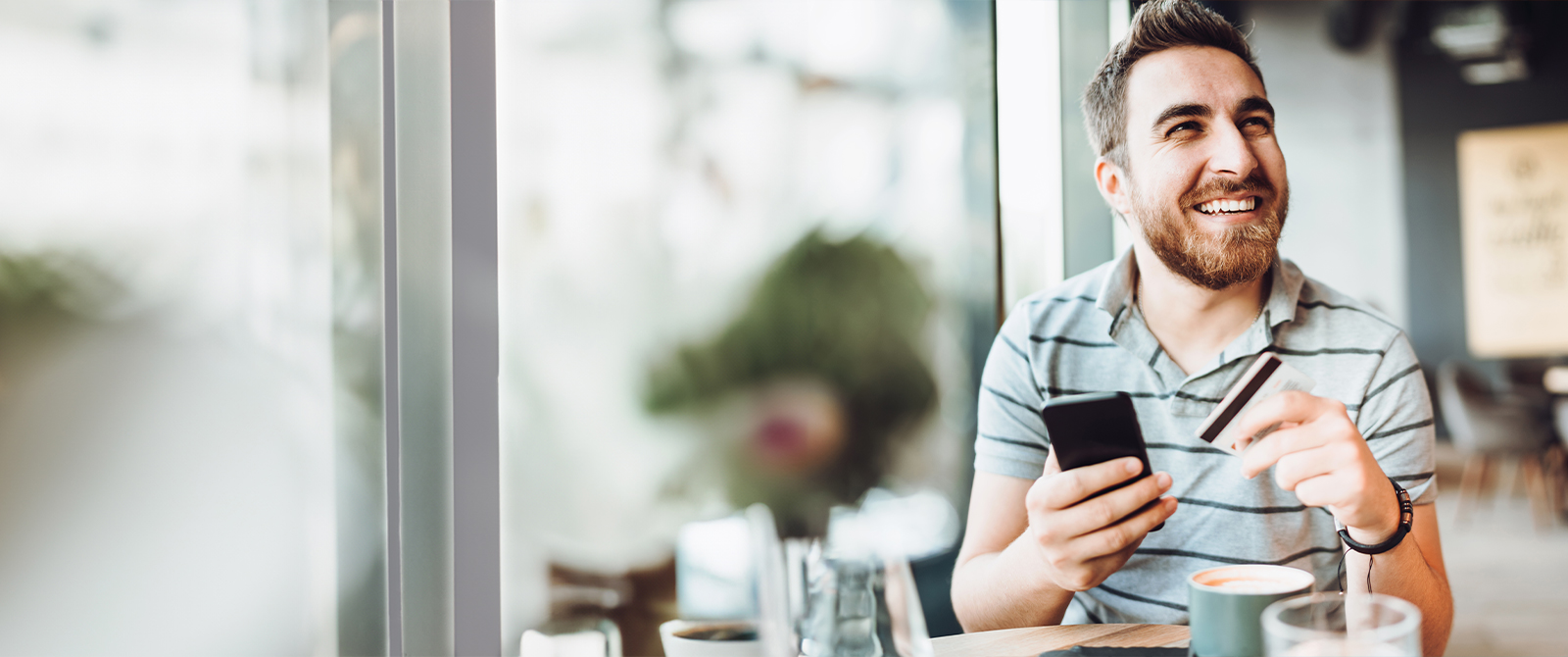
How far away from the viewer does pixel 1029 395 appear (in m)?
1.38

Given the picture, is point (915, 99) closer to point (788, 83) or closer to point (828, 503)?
point (788, 83)

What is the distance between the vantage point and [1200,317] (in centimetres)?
135

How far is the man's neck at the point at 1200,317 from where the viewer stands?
1340 millimetres

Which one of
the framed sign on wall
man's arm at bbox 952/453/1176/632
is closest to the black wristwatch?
man's arm at bbox 952/453/1176/632

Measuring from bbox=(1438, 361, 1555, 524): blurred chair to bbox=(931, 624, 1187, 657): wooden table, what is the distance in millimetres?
4666

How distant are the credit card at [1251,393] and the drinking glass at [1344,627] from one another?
0.31m

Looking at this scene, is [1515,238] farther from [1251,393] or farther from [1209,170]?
[1251,393]

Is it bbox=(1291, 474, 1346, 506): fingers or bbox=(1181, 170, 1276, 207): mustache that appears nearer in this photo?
bbox=(1291, 474, 1346, 506): fingers

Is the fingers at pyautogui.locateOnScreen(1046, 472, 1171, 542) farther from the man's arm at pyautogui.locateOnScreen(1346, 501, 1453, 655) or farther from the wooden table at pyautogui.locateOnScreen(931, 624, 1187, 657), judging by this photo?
the man's arm at pyautogui.locateOnScreen(1346, 501, 1453, 655)

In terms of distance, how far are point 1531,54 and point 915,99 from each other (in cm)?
620

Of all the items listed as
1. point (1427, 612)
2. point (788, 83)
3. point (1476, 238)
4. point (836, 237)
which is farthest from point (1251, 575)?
point (1476, 238)

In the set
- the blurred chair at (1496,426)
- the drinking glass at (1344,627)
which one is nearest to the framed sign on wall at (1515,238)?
the blurred chair at (1496,426)

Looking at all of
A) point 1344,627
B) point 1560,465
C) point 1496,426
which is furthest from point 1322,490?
point 1560,465

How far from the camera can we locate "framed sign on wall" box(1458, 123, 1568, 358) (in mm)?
6078
